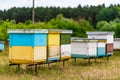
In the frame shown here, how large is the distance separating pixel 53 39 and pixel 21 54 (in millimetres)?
1565

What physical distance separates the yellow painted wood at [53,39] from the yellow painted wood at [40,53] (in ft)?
1.46

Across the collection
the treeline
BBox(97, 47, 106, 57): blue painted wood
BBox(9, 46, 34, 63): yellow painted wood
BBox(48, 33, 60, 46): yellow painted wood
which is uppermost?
the treeline

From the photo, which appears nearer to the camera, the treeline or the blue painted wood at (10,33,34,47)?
the blue painted wood at (10,33,34,47)

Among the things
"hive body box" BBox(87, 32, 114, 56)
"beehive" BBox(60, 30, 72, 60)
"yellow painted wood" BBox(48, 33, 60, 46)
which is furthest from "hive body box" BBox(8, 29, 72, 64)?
"hive body box" BBox(87, 32, 114, 56)

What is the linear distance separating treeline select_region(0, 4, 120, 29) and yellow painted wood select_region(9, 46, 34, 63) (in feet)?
247

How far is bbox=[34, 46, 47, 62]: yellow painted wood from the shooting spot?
10.8 metres

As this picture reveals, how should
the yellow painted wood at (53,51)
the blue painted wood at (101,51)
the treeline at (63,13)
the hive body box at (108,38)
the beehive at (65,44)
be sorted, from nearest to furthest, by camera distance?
the yellow painted wood at (53,51)
the beehive at (65,44)
the blue painted wood at (101,51)
the hive body box at (108,38)
the treeline at (63,13)

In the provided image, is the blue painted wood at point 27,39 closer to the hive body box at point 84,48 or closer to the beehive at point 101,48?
the hive body box at point 84,48

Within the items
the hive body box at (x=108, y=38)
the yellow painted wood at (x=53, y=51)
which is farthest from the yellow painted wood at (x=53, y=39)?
the hive body box at (x=108, y=38)

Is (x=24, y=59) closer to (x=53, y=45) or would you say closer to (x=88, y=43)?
(x=53, y=45)

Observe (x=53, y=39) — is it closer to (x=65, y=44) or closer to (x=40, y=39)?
(x=40, y=39)

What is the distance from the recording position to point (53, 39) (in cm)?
1192

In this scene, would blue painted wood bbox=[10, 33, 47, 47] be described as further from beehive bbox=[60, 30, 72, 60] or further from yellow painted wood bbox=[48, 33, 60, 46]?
beehive bbox=[60, 30, 72, 60]

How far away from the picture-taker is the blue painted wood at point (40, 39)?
10.9 metres
